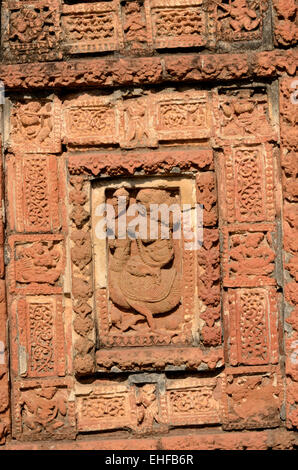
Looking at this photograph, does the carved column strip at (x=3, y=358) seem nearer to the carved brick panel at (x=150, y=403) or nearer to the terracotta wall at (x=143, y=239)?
the terracotta wall at (x=143, y=239)

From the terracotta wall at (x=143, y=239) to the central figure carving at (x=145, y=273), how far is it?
11 millimetres

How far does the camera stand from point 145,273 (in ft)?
14.4

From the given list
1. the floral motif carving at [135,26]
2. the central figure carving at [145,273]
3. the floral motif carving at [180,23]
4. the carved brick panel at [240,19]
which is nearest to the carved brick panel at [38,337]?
the central figure carving at [145,273]

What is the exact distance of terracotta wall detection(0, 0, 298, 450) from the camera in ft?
13.8

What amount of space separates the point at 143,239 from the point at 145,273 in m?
0.27

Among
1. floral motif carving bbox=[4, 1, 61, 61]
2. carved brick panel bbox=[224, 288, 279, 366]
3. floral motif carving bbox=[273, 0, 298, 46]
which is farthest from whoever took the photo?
carved brick panel bbox=[224, 288, 279, 366]

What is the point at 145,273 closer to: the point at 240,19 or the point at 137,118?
the point at 137,118

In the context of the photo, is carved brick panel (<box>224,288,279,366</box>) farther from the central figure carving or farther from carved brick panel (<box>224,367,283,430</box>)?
the central figure carving

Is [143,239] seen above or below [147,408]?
above

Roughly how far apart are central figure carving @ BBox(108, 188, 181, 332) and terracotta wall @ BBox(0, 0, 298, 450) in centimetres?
1

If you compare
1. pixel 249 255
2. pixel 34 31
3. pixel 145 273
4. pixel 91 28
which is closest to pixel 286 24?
pixel 91 28

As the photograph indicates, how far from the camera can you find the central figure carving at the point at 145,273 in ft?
14.4

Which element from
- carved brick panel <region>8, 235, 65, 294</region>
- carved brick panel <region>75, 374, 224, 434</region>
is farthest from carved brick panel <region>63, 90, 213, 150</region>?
carved brick panel <region>75, 374, 224, 434</region>

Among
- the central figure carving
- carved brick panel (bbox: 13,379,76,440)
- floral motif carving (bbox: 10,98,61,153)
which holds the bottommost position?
carved brick panel (bbox: 13,379,76,440)
